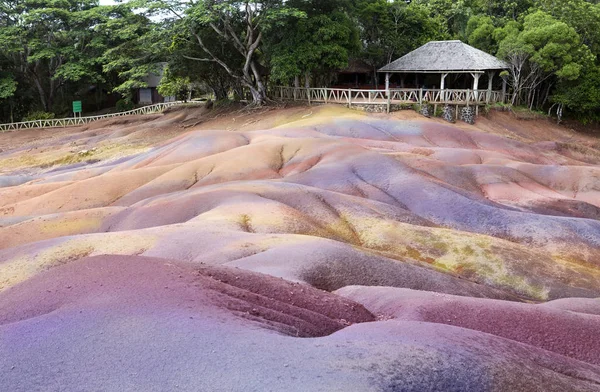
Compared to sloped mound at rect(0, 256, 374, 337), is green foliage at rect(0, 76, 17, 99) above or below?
above

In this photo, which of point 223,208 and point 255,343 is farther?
point 223,208

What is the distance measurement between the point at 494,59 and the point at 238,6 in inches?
854

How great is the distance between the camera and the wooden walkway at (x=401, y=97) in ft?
142

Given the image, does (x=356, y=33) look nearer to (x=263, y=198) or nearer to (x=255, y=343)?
(x=263, y=198)

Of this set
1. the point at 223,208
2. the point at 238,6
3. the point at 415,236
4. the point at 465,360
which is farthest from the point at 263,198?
the point at 238,6

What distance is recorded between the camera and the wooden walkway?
4325cm

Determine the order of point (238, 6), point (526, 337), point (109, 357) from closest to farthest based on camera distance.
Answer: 1. point (109, 357)
2. point (526, 337)
3. point (238, 6)

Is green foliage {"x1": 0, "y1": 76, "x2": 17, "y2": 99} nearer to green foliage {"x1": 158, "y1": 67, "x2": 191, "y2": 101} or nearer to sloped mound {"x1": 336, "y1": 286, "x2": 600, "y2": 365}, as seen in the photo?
green foliage {"x1": 158, "y1": 67, "x2": 191, "y2": 101}

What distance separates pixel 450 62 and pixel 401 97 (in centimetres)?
497

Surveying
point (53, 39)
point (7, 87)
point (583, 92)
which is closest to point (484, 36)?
point (583, 92)

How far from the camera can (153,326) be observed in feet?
27.2

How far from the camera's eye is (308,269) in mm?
13320

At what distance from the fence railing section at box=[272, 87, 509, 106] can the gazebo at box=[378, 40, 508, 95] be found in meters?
0.81

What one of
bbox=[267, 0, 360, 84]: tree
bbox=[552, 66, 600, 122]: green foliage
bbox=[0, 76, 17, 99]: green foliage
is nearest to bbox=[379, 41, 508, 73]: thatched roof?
bbox=[267, 0, 360, 84]: tree
